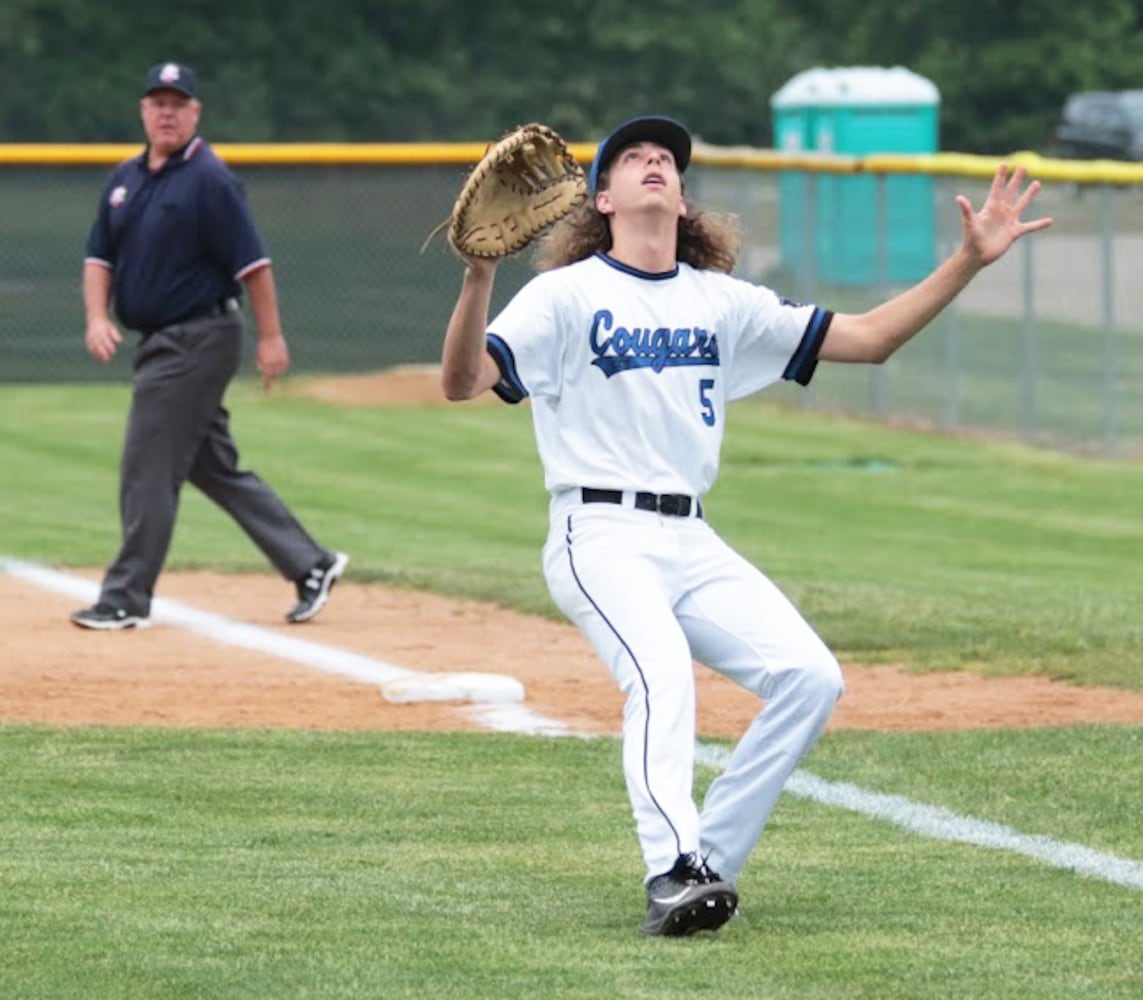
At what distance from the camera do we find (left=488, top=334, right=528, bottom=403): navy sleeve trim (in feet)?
18.9

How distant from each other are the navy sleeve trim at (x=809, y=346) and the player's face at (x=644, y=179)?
39 cm

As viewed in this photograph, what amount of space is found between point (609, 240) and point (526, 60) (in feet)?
141

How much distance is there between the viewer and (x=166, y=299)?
10164 millimetres

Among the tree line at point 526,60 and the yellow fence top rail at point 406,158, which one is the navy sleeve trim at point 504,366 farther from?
the tree line at point 526,60

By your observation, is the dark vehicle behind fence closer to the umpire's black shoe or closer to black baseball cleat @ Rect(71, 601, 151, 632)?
the umpire's black shoe

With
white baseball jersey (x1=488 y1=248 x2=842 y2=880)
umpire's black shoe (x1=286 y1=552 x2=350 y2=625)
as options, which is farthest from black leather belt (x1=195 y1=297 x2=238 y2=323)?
white baseball jersey (x1=488 y1=248 x2=842 y2=880)

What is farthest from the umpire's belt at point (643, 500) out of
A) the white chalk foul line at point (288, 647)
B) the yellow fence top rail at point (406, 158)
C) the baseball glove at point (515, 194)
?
the yellow fence top rail at point (406, 158)

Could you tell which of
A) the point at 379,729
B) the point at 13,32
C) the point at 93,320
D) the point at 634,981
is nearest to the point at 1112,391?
the point at 93,320

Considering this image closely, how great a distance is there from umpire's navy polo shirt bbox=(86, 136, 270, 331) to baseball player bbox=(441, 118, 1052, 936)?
4.21m

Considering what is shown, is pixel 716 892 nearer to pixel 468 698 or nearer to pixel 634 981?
pixel 634 981

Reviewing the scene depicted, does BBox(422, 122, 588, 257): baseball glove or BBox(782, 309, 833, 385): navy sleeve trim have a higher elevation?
BBox(422, 122, 588, 257): baseball glove

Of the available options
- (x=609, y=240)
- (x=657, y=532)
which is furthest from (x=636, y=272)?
(x=657, y=532)

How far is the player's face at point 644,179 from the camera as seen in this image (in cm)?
580

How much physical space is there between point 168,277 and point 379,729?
2.48 m
